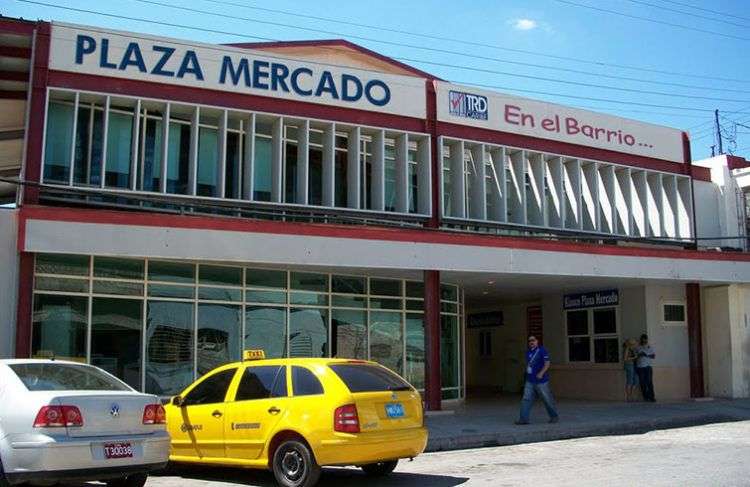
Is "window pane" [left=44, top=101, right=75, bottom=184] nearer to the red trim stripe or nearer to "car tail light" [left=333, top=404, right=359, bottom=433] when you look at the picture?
the red trim stripe

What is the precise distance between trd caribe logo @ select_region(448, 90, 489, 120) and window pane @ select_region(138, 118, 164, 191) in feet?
22.9

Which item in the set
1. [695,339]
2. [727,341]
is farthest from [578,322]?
[727,341]

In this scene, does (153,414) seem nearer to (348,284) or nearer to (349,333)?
(349,333)

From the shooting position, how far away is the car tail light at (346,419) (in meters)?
9.00

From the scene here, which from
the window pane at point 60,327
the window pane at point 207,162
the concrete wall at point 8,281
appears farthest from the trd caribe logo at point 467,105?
the concrete wall at point 8,281

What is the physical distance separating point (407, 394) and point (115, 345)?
771 cm

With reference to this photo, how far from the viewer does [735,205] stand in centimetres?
2422

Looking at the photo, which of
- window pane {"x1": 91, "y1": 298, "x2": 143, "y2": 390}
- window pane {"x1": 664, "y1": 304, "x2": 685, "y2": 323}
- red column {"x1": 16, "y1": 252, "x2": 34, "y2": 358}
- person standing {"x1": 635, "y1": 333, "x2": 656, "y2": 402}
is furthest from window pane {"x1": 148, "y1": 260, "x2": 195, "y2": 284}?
window pane {"x1": 664, "y1": 304, "x2": 685, "y2": 323}

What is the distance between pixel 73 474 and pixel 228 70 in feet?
37.5

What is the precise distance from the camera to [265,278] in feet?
56.2

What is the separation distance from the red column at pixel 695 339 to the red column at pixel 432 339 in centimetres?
806

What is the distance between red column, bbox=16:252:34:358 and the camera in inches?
558

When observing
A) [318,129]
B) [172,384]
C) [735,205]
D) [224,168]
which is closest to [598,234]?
[735,205]

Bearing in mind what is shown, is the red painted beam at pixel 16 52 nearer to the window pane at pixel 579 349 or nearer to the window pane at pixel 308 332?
the window pane at pixel 308 332
